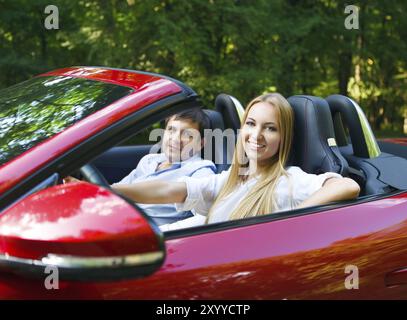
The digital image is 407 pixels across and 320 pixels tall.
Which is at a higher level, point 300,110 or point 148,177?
point 300,110

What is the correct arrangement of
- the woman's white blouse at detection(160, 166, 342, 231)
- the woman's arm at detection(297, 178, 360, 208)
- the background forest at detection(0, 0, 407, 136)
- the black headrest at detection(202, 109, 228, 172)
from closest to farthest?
the woman's arm at detection(297, 178, 360, 208)
the woman's white blouse at detection(160, 166, 342, 231)
the black headrest at detection(202, 109, 228, 172)
the background forest at detection(0, 0, 407, 136)

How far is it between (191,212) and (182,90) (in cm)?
81

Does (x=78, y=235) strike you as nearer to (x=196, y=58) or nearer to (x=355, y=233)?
(x=355, y=233)

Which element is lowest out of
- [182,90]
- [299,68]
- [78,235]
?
[299,68]

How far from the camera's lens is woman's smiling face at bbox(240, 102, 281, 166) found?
224 cm

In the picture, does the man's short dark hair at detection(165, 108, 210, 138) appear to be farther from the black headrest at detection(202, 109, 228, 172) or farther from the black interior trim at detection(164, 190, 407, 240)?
the black interior trim at detection(164, 190, 407, 240)

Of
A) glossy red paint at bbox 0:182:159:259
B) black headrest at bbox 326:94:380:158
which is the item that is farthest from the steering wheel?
black headrest at bbox 326:94:380:158

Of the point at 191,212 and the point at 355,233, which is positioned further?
the point at 191,212

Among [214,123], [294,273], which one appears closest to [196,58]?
[214,123]

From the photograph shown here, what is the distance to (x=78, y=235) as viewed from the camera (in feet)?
4.49

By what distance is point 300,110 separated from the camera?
8.79ft

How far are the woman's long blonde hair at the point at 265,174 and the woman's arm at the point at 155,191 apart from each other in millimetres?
150

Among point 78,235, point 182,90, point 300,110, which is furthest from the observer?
point 300,110

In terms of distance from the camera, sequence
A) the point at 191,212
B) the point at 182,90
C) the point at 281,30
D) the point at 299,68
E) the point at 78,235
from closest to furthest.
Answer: the point at 78,235, the point at 182,90, the point at 191,212, the point at 281,30, the point at 299,68
